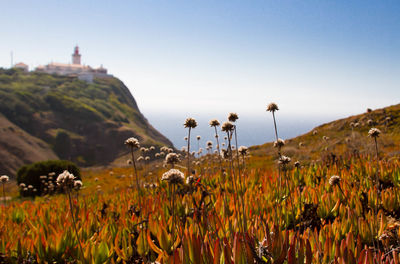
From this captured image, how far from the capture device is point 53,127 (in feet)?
289

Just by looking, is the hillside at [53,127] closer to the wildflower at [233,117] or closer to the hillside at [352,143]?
the hillside at [352,143]

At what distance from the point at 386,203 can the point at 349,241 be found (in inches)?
71.7

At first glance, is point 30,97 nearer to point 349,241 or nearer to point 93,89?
point 93,89

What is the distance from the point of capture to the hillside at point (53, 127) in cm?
6981

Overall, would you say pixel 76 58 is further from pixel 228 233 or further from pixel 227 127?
pixel 228 233

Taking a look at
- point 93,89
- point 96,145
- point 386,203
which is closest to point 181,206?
point 386,203

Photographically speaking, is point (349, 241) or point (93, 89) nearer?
point (349, 241)

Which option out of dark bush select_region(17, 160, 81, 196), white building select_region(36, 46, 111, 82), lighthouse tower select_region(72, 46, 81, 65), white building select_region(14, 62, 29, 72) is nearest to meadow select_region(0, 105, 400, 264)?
dark bush select_region(17, 160, 81, 196)

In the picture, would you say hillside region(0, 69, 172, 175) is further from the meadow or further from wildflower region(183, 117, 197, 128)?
wildflower region(183, 117, 197, 128)

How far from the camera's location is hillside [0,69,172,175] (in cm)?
6981

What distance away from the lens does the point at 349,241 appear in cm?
219

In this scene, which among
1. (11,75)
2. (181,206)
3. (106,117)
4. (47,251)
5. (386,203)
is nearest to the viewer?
(47,251)

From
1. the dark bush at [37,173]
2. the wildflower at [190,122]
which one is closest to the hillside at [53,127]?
the dark bush at [37,173]

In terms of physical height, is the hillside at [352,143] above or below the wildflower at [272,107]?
below
